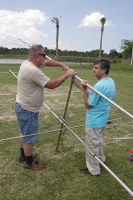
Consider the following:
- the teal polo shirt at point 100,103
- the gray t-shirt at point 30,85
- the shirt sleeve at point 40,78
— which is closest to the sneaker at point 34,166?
the gray t-shirt at point 30,85

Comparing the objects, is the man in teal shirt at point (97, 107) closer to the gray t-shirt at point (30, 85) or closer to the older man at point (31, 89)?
the older man at point (31, 89)

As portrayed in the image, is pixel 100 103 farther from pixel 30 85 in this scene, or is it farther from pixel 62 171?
pixel 62 171

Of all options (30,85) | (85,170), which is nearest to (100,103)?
(30,85)

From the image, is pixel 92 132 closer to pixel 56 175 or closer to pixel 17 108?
pixel 56 175

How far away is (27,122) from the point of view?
4.34m

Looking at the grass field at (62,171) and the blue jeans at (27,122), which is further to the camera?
the blue jeans at (27,122)

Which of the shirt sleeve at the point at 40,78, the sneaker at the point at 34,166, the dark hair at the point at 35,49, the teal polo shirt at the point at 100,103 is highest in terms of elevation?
the dark hair at the point at 35,49

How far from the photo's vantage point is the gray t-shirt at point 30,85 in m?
3.99

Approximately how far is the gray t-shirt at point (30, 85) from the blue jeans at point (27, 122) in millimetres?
78

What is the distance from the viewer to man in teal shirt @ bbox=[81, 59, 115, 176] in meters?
4.05

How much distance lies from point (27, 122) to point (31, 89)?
52 cm

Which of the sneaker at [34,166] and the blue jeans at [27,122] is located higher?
the blue jeans at [27,122]

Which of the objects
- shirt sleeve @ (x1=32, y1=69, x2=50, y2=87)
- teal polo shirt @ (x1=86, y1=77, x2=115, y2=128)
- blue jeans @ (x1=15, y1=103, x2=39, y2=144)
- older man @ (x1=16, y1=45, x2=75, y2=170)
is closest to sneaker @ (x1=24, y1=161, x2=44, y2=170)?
older man @ (x1=16, y1=45, x2=75, y2=170)

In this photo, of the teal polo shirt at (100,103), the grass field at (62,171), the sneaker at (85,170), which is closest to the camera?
the grass field at (62,171)
